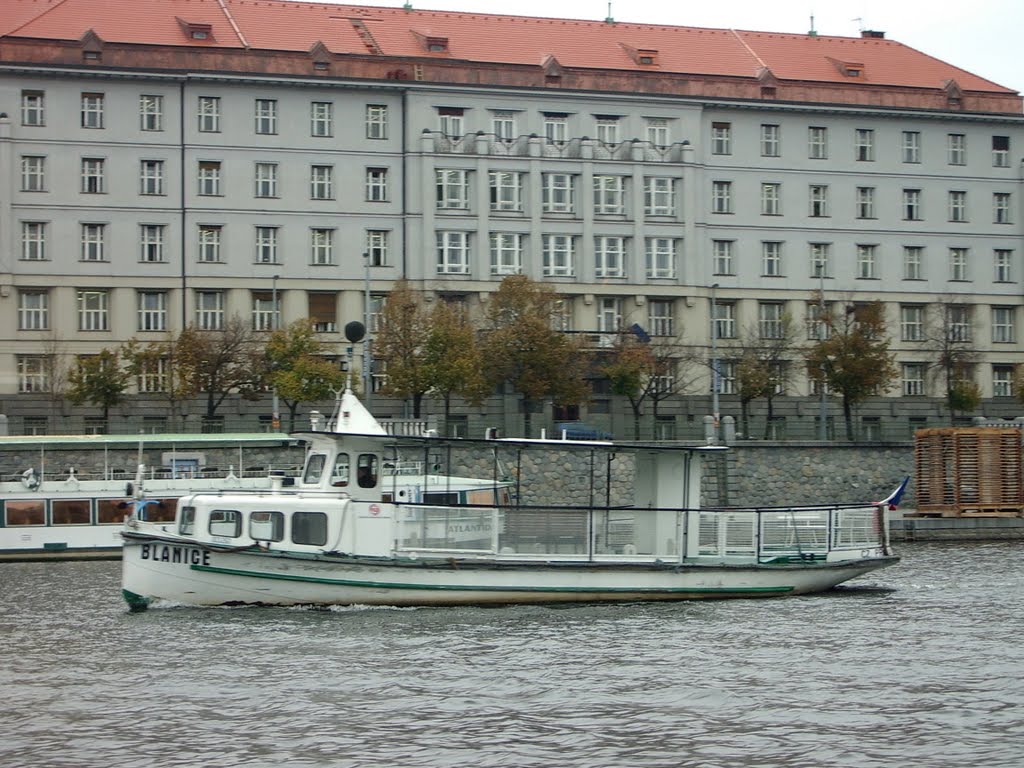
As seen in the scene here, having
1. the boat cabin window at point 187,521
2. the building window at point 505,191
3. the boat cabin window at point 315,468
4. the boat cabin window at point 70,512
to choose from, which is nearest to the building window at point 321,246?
the building window at point 505,191

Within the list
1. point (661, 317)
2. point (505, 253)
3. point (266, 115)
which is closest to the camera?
point (266, 115)

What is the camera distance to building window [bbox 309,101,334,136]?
7831 cm

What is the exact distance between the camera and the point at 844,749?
21.5 meters

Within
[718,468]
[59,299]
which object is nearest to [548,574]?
[718,468]

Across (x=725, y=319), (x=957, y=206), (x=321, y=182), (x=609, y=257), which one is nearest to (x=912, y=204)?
(x=957, y=206)

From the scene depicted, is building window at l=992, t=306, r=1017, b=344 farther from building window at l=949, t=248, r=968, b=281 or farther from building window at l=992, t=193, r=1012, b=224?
building window at l=992, t=193, r=1012, b=224

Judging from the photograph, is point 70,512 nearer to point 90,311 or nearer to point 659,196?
point 90,311

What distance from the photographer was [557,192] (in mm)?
81062

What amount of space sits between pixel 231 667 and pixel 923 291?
64004 mm

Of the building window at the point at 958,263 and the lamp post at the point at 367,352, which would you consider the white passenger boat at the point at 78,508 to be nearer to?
the lamp post at the point at 367,352

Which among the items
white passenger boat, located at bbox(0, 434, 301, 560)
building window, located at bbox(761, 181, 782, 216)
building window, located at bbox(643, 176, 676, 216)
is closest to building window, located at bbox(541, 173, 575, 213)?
building window, located at bbox(643, 176, 676, 216)

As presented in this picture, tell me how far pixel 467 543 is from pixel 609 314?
46.8 meters

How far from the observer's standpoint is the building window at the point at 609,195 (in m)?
81.4

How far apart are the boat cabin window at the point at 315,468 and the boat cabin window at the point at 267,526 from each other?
67.0 inches
